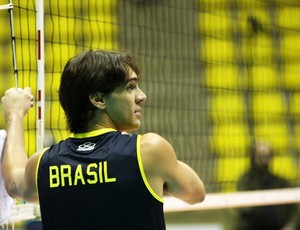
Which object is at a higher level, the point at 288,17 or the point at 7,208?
the point at 288,17

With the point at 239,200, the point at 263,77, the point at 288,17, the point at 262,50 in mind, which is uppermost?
the point at 288,17

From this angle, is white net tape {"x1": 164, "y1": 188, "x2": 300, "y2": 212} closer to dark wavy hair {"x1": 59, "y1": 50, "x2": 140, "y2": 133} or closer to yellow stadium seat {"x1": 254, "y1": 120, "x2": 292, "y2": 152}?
yellow stadium seat {"x1": 254, "y1": 120, "x2": 292, "y2": 152}

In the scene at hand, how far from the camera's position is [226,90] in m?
8.06

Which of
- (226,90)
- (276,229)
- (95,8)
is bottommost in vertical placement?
(276,229)

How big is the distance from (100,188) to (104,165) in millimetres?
65

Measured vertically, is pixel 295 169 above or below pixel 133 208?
below

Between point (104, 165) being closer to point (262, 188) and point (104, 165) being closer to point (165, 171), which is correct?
point (165, 171)

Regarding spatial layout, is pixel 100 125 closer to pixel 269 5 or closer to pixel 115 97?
pixel 115 97

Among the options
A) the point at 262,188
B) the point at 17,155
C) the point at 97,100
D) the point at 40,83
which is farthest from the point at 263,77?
the point at 97,100

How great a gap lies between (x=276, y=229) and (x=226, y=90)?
192 centimetres

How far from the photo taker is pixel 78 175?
91.6 inches

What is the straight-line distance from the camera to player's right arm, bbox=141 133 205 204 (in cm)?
229

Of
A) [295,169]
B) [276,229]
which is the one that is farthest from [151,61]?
[276,229]

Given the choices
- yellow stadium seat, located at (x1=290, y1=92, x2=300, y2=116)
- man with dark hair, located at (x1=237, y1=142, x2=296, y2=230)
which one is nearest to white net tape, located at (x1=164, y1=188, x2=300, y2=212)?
man with dark hair, located at (x1=237, y1=142, x2=296, y2=230)
